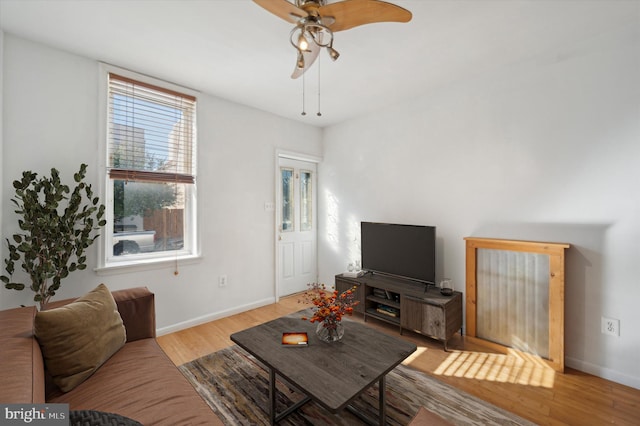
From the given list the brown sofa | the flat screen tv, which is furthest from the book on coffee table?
the flat screen tv

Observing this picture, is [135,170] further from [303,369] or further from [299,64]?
[303,369]

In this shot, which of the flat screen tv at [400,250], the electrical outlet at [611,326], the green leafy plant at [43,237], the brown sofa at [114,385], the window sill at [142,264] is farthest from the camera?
the flat screen tv at [400,250]

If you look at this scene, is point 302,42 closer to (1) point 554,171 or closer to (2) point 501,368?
(1) point 554,171

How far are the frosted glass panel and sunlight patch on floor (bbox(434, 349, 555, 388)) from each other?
0.09m

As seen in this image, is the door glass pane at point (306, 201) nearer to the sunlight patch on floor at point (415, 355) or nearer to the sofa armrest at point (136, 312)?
the sunlight patch on floor at point (415, 355)

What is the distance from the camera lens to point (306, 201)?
178 inches

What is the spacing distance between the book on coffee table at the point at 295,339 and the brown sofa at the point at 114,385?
0.60 m

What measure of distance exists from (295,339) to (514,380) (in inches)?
69.1

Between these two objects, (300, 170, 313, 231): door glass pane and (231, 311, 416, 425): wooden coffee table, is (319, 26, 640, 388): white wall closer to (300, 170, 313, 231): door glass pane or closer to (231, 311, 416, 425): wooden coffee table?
(300, 170, 313, 231): door glass pane

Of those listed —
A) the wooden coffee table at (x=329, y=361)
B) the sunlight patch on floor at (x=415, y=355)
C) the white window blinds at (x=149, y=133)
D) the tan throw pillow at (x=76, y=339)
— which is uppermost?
the white window blinds at (x=149, y=133)

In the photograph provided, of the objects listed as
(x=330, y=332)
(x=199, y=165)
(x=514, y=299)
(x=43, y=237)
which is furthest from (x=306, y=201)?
(x=43, y=237)

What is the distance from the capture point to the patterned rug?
176 cm

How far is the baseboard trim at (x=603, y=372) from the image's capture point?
2062mm

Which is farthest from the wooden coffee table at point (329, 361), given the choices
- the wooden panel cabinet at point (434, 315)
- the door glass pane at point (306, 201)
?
the door glass pane at point (306, 201)
